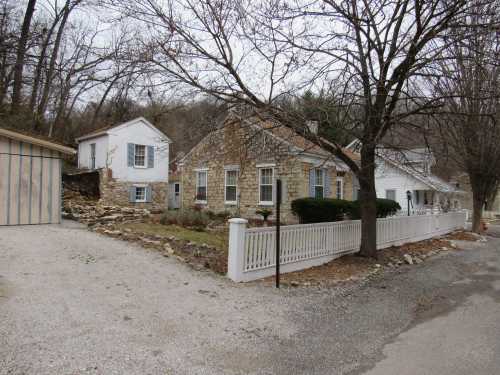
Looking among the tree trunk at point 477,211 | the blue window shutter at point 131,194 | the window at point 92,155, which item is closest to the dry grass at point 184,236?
the blue window shutter at point 131,194

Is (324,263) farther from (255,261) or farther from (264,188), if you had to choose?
(264,188)

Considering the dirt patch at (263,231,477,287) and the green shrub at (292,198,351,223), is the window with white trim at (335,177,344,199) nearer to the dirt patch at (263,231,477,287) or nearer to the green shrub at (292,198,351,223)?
the green shrub at (292,198,351,223)

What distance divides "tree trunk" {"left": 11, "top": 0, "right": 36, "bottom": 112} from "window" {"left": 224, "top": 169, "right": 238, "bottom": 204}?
11129 mm

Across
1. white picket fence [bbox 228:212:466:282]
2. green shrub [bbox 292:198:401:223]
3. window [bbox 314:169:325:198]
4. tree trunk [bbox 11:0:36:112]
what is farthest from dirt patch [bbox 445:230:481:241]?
tree trunk [bbox 11:0:36:112]

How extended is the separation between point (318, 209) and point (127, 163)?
1139 centimetres

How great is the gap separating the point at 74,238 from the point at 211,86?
5.19 m

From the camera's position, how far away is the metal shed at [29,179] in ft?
32.8

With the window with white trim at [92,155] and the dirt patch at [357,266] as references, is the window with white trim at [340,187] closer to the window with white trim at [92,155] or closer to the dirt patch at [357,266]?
the dirt patch at [357,266]

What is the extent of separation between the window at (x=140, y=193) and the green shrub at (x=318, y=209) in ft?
32.5

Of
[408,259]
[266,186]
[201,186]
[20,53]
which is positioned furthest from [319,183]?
[20,53]

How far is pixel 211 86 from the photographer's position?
26.2ft

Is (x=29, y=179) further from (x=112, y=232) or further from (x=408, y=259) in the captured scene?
(x=408, y=259)

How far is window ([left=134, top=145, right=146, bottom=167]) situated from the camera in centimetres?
2012

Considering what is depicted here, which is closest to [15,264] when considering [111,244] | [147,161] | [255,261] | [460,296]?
[111,244]
